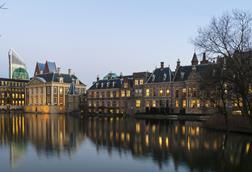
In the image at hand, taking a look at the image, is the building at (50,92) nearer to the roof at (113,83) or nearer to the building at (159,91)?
the roof at (113,83)

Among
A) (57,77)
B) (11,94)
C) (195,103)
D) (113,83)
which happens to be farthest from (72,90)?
(195,103)

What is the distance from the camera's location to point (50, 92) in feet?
406

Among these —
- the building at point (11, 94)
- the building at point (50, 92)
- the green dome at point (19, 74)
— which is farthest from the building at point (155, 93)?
the green dome at point (19, 74)

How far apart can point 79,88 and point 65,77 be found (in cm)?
807

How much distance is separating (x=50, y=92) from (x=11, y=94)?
47427 mm

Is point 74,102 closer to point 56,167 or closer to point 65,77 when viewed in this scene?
point 65,77

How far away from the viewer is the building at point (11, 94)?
156 meters

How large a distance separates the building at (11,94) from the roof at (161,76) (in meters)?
89.4

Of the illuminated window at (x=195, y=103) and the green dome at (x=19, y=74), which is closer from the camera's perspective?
the illuminated window at (x=195, y=103)

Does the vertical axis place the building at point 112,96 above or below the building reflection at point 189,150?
above

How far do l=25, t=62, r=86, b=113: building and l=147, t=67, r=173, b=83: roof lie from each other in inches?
1746

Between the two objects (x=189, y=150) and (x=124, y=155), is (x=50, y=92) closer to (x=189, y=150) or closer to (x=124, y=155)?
(x=124, y=155)

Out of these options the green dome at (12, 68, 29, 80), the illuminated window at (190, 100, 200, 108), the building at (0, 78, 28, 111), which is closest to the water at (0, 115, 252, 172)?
the illuminated window at (190, 100, 200, 108)

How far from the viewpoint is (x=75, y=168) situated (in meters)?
19.8
